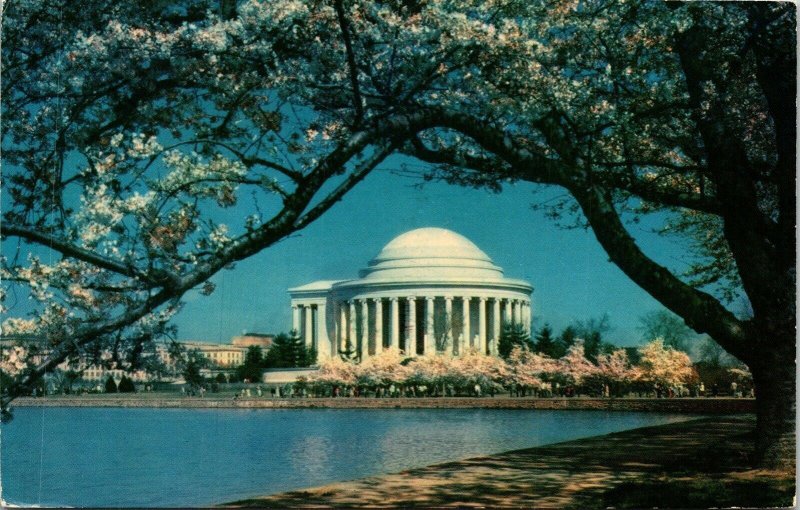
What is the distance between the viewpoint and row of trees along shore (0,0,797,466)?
9.24 metres

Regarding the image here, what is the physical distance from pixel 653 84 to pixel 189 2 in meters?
4.28

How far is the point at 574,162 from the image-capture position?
9.60 m

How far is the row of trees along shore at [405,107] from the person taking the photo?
9.24 meters

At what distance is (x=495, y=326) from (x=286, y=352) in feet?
11.2

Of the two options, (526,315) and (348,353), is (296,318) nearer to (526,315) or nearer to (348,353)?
(526,315)

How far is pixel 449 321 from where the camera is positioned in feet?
60.6

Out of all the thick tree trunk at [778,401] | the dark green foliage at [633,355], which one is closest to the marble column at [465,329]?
the dark green foliage at [633,355]

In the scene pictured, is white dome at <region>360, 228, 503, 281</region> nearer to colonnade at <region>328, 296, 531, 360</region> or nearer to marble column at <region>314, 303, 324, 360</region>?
colonnade at <region>328, 296, 531, 360</region>

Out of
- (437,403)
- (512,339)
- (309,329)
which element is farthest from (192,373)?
(437,403)

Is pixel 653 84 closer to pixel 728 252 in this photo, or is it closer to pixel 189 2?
pixel 728 252

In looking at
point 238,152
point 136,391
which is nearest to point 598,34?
point 238,152

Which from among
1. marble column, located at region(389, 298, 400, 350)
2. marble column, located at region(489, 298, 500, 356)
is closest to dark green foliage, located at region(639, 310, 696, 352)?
marble column, located at region(489, 298, 500, 356)

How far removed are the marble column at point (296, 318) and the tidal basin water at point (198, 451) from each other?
935 millimetres

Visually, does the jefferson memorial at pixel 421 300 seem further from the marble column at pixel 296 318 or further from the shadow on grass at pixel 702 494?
the shadow on grass at pixel 702 494
